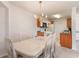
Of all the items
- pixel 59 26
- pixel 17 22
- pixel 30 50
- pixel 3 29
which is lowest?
pixel 30 50

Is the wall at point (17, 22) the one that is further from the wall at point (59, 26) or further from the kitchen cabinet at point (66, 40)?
the wall at point (59, 26)

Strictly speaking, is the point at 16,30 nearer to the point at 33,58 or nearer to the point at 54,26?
the point at 33,58

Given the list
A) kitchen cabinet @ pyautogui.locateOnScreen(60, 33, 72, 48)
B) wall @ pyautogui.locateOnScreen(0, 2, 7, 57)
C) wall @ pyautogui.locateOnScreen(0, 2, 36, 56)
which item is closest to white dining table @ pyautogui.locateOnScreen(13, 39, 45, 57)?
wall @ pyautogui.locateOnScreen(0, 2, 7, 57)

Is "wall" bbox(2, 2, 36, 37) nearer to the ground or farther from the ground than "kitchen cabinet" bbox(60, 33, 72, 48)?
farther from the ground

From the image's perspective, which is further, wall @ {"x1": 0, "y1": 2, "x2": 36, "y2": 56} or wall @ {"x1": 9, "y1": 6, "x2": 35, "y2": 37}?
wall @ {"x1": 9, "y1": 6, "x2": 35, "y2": 37}

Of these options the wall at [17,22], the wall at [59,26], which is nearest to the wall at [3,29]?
the wall at [17,22]

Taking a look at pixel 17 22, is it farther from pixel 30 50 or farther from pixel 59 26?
pixel 59 26

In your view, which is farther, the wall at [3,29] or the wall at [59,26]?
the wall at [59,26]

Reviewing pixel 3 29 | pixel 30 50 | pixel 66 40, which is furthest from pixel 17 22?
pixel 66 40

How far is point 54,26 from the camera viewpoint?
7488mm

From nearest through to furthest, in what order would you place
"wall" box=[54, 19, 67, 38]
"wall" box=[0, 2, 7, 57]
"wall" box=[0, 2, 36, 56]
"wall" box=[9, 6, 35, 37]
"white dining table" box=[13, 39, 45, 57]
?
"white dining table" box=[13, 39, 45, 57] < "wall" box=[0, 2, 7, 57] < "wall" box=[0, 2, 36, 56] < "wall" box=[9, 6, 35, 37] < "wall" box=[54, 19, 67, 38]

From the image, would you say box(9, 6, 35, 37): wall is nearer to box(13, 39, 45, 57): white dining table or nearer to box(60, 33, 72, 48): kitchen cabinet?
box(13, 39, 45, 57): white dining table

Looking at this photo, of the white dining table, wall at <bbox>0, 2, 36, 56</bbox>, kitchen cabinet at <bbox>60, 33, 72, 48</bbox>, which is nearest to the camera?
the white dining table

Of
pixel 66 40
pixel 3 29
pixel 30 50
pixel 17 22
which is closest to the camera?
pixel 30 50
